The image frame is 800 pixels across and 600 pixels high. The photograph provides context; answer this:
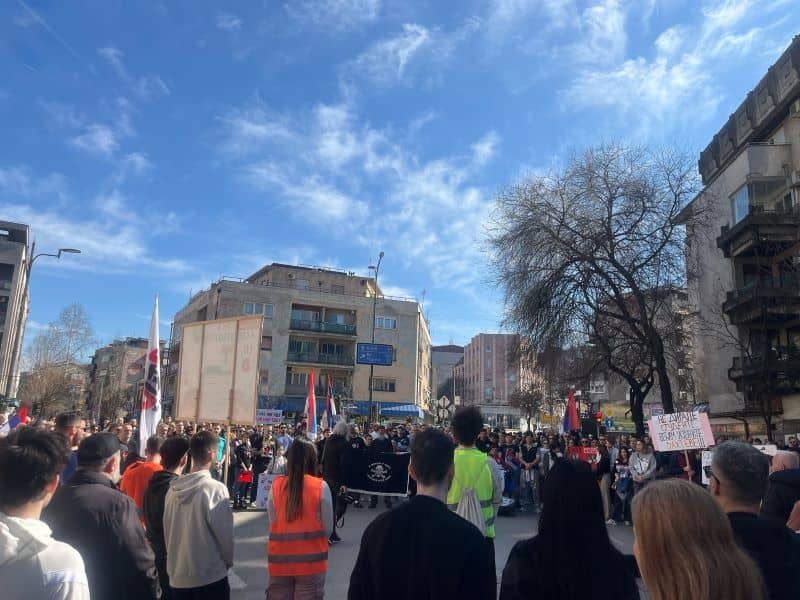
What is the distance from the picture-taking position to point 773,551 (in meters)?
2.76

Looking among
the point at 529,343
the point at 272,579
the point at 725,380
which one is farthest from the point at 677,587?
the point at 725,380

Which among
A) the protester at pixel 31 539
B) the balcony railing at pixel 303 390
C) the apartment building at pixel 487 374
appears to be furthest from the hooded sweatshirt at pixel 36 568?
the apartment building at pixel 487 374

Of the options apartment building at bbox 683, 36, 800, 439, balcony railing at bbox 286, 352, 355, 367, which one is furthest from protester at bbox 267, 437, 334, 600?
balcony railing at bbox 286, 352, 355, 367

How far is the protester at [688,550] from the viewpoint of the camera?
1930 millimetres

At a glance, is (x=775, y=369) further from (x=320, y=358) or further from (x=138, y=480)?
(x=320, y=358)

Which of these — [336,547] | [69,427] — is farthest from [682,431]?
[69,427]

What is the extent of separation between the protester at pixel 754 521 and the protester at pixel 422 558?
41.1 inches

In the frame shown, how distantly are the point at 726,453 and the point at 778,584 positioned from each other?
72 centimetres

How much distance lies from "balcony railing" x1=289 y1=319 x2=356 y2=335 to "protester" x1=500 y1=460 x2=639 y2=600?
189 feet

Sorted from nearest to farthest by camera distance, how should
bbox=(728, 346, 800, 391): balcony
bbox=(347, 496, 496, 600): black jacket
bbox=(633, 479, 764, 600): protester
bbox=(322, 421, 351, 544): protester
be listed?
1. bbox=(633, 479, 764, 600): protester
2. bbox=(347, 496, 496, 600): black jacket
3. bbox=(322, 421, 351, 544): protester
4. bbox=(728, 346, 800, 391): balcony

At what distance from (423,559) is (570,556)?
2.00ft

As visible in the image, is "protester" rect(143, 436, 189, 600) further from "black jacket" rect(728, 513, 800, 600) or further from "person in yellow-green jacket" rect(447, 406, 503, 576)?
"black jacket" rect(728, 513, 800, 600)

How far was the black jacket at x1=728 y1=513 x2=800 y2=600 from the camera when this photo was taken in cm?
268

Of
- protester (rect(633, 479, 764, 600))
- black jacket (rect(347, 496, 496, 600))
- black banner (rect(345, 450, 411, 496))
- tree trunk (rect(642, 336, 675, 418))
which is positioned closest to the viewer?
protester (rect(633, 479, 764, 600))
